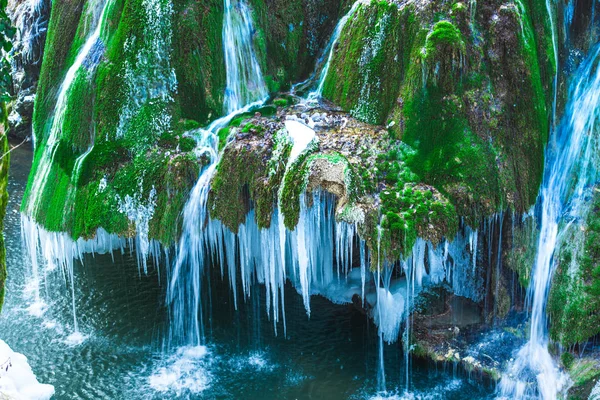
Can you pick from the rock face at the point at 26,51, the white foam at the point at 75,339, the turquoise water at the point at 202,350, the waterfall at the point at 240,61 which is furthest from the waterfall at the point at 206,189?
the rock face at the point at 26,51

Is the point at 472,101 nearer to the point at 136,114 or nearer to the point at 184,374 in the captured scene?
the point at 136,114

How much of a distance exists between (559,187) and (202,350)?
33.9ft

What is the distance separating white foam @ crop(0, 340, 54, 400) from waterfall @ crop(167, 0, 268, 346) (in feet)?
13.8

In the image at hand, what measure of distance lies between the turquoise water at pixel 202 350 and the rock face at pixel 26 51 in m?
12.1

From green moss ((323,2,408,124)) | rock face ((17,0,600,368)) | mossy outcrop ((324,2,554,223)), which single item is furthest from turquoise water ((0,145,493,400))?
green moss ((323,2,408,124))

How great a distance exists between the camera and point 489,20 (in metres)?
15.1

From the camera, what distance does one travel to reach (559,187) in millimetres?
15117

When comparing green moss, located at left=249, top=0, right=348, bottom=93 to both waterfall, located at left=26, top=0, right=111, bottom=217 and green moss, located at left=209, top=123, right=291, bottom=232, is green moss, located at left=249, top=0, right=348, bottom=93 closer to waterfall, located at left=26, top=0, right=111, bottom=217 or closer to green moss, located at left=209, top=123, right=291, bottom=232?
green moss, located at left=209, top=123, right=291, bottom=232

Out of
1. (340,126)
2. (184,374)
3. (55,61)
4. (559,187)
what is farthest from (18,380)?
(559,187)

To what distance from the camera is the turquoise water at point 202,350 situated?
14.5 m

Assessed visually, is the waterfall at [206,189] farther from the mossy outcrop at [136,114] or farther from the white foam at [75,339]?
the white foam at [75,339]

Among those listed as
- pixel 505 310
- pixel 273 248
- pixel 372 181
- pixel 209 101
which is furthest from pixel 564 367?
pixel 209 101

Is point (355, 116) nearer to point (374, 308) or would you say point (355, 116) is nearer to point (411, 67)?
point (411, 67)

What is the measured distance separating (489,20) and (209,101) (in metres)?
7.96
